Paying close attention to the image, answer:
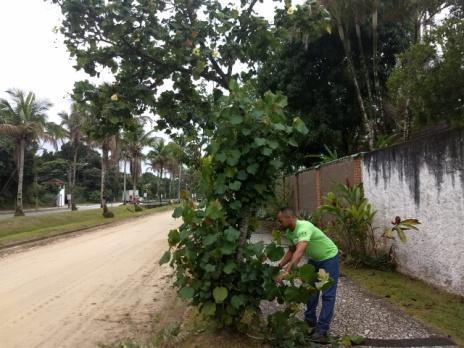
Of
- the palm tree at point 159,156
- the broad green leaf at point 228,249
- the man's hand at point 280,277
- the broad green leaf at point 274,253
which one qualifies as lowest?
the man's hand at point 280,277

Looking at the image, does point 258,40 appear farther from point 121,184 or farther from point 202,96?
point 121,184

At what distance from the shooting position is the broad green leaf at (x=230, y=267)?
4.92 meters

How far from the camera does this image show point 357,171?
35.7ft

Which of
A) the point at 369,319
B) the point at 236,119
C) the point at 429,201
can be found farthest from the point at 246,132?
the point at 429,201

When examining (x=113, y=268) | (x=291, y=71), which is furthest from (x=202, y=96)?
(x=291, y=71)

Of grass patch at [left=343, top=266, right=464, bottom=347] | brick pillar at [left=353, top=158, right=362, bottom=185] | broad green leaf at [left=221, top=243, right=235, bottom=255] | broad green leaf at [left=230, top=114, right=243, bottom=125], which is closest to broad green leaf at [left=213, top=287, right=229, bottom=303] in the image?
broad green leaf at [left=221, top=243, right=235, bottom=255]

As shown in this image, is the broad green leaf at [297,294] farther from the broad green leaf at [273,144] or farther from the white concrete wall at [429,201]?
the white concrete wall at [429,201]

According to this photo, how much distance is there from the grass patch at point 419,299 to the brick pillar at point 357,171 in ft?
6.96

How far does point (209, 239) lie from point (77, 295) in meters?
4.78

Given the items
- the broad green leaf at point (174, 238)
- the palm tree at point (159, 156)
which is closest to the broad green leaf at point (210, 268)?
the broad green leaf at point (174, 238)

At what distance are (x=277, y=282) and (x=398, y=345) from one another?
147 centimetres

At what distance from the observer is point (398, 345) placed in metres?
5.33

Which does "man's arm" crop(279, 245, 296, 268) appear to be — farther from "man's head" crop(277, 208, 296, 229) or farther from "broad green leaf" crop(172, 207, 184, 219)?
"broad green leaf" crop(172, 207, 184, 219)

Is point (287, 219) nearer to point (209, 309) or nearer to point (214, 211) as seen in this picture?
point (214, 211)
